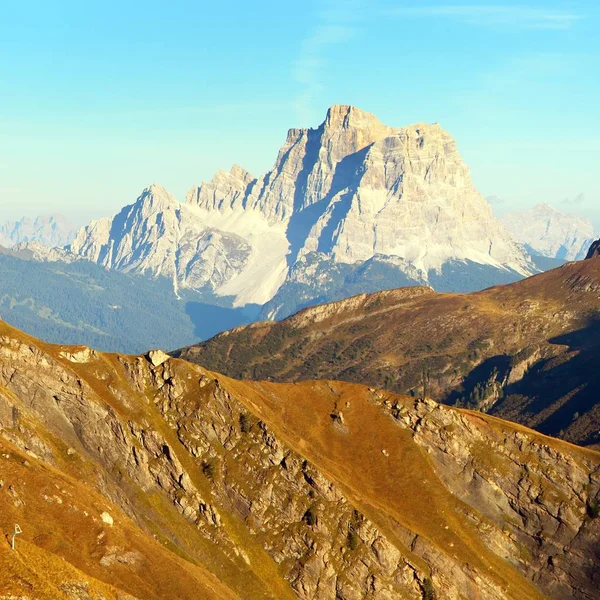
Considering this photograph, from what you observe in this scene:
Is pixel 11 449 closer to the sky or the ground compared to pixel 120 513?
closer to the sky

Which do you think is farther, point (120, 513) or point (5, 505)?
point (120, 513)

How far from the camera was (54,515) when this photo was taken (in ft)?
569

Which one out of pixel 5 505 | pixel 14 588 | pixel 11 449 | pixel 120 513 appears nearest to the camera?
pixel 14 588

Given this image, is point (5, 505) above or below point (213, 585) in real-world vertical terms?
above

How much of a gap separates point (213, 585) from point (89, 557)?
114ft

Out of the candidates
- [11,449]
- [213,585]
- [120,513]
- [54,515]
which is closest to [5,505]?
[54,515]

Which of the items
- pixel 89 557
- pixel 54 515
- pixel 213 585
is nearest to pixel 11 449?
pixel 54 515

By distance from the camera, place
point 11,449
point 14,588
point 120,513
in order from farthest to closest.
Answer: point 120,513 < point 11,449 < point 14,588

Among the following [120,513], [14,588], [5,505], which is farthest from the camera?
[120,513]

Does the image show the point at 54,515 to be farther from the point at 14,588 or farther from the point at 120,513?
the point at 14,588

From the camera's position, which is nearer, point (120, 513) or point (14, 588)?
point (14, 588)

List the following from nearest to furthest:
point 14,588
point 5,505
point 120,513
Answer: point 14,588
point 5,505
point 120,513

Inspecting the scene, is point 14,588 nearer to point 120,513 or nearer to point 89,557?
point 89,557

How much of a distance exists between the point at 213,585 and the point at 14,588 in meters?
90.2
